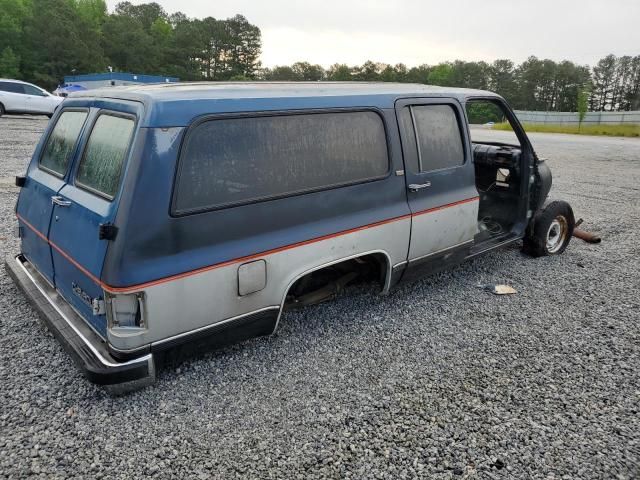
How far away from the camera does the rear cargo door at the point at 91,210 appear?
282cm

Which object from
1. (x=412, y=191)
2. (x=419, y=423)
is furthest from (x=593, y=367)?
(x=412, y=191)

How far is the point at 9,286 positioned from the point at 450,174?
13.5ft

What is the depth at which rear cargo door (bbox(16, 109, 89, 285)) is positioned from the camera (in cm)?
345

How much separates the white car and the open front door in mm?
19622

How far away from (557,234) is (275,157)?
4.13 metres

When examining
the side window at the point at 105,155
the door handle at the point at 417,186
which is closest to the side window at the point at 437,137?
the door handle at the point at 417,186

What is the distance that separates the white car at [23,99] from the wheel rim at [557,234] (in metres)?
19.9

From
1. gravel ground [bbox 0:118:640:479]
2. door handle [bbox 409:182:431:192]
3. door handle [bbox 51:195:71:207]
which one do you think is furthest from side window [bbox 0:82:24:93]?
door handle [bbox 409:182:431:192]

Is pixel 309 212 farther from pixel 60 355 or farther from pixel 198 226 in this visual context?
pixel 60 355

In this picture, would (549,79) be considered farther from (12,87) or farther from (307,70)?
(12,87)

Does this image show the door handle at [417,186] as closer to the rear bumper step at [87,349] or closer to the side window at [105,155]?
the side window at [105,155]

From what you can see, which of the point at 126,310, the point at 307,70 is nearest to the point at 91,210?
the point at 126,310

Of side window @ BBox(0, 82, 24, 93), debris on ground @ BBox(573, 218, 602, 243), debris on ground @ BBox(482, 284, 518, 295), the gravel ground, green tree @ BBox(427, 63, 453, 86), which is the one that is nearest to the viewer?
the gravel ground

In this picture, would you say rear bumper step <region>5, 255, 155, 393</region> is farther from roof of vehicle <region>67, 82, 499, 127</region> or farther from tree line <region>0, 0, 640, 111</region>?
tree line <region>0, 0, 640, 111</region>
